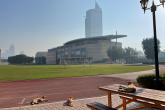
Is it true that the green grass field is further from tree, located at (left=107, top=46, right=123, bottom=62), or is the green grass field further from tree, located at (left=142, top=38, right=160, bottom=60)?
tree, located at (left=107, top=46, right=123, bottom=62)

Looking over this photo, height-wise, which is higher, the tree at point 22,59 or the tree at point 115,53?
the tree at point 115,53

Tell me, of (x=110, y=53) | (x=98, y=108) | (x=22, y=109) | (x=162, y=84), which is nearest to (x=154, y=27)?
(x=162, y=84)

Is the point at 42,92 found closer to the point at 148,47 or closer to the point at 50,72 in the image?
the point at 50,72

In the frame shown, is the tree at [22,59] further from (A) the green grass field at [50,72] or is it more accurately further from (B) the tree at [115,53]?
(A) the green grass field at [50,72]

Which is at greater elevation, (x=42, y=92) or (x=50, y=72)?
(x=50, y=72)

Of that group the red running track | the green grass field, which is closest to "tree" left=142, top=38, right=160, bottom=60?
the green grass field

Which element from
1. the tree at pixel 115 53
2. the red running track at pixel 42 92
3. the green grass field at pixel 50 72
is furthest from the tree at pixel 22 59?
the red running track at pixel 42 92

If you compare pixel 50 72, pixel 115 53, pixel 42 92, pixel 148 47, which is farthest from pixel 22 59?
pixel 42 92

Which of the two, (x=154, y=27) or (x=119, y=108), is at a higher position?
(x=154, y=27)

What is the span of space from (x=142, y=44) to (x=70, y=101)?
105515mm

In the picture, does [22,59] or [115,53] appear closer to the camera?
[115,53]

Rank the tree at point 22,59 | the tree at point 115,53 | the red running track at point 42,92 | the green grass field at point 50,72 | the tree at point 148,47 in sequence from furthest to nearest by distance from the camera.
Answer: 1. the tree at point 22,59
2. the tree at point 115,53
3. the tree at point 148,47
4. the green grass field at point 50,72
5. the red running track at point 42,92

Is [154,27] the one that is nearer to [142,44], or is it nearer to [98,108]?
[98,108]

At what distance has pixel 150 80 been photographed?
11.6 m
